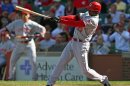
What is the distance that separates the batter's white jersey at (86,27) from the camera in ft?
32.5

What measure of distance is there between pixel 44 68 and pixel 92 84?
3684 mm

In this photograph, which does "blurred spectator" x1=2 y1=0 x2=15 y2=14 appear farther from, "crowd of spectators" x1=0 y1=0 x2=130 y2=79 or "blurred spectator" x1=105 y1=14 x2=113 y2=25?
"blurred spectator" x1=105 y1=14 x2=113 y2=25

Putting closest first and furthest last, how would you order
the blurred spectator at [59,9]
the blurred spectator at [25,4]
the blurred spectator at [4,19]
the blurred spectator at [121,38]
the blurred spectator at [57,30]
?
the blurred spectator at [121,38]
the blurred spectator at [57,30]
the blurred spectator at [4,19]
the blurred spectator at [59,9]
the blurred spectator at [25,4]

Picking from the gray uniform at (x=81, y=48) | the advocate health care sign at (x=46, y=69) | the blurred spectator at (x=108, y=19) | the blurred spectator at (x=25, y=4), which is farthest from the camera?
the blurred spectator at (x=25, y=4)

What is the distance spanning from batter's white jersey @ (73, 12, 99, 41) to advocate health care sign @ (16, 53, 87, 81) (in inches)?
203

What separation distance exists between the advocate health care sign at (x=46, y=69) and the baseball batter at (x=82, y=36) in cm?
496

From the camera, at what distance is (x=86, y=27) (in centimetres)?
1001

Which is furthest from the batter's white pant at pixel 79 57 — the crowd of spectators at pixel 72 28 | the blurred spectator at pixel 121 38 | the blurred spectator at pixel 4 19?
the blurred spectator at pixel 4 19

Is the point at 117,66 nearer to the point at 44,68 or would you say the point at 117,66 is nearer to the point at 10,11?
the point at 44,68

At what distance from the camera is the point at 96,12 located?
1009 cm

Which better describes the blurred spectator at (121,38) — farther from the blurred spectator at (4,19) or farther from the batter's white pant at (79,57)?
the batter's white pant at (79,57)

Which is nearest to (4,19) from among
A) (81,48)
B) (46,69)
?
(46,69)

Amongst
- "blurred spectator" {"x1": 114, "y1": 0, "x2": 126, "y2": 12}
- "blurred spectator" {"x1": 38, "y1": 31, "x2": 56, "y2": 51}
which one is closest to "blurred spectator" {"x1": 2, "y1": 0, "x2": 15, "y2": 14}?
"blurred spectator" {"x1": 38, "y1": 31, "x2": 56, "y2": 51}

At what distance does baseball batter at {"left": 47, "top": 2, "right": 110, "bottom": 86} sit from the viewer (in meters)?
9.84
